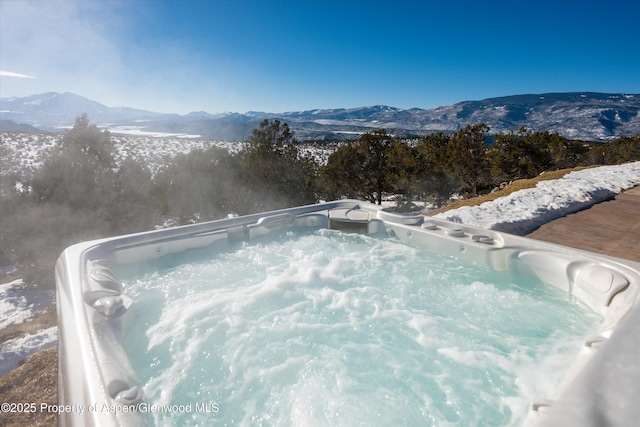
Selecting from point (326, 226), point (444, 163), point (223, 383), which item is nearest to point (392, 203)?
point (444, 163)

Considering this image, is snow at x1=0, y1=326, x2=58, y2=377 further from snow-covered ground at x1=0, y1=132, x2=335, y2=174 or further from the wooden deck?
the wooden deck

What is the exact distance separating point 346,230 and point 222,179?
568cm

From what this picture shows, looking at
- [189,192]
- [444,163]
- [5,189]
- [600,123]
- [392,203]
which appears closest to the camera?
[5,189]

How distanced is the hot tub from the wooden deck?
30.3 inches

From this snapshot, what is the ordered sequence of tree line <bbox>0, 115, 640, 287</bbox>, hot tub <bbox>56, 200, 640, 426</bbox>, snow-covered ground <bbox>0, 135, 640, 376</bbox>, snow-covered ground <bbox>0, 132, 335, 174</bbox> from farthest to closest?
snow-covered ground <bbox>0, 132, 335, 174</bbox> < tree line <bbox>0, 115, 640, 287</bbox> < snow-covered ground <bbox>0, 135, 640, 376</bbox> < hot tub <bbox>56, 200, 640, 426</bbox>

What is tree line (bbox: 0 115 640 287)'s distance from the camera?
6.26 m

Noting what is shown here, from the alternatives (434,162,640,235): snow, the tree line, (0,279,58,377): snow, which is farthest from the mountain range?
(434,162,640,235): snow

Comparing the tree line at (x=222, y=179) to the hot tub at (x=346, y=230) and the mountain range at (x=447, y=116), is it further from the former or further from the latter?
the mountain range at (x=447, y=116)

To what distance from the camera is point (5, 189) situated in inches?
239

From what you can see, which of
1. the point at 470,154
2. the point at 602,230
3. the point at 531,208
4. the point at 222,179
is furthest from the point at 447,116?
the point at 602,230

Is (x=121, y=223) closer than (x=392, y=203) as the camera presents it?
Yes

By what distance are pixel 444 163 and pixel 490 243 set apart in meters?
10.7

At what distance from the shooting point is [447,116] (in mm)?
114438

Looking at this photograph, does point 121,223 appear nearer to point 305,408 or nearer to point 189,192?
point 189,192
